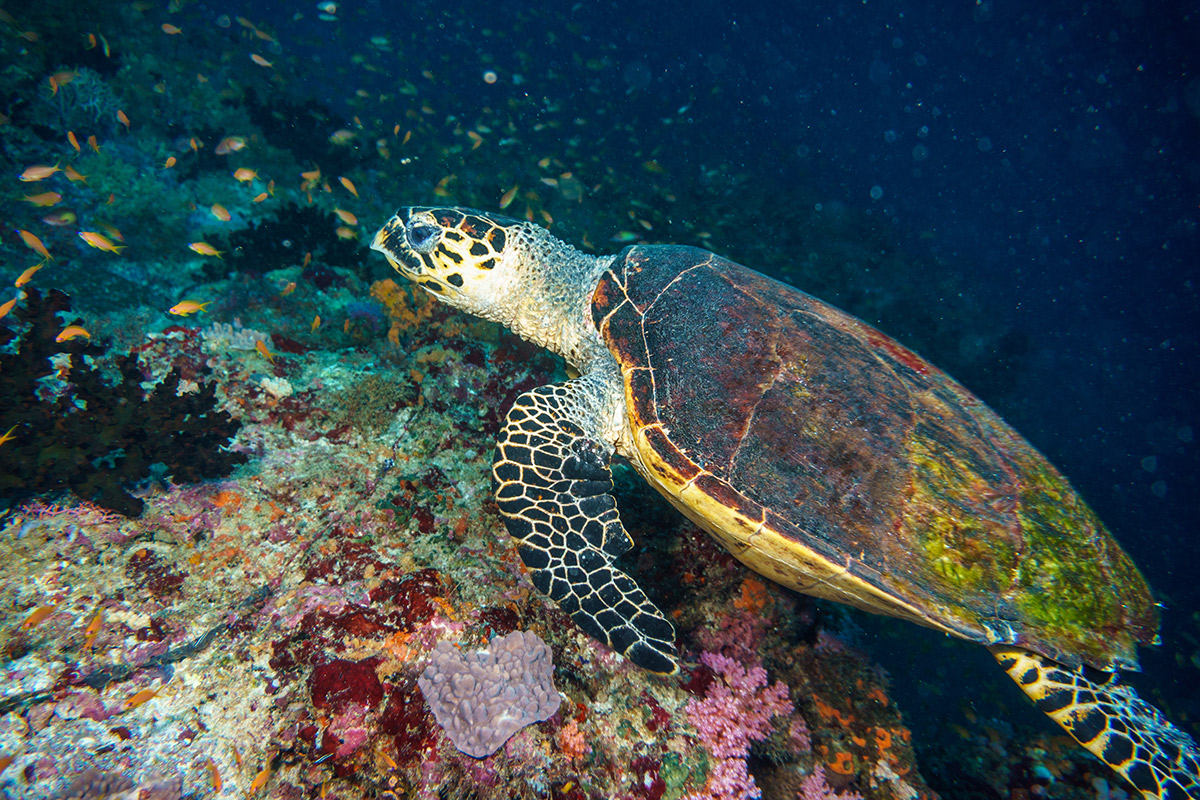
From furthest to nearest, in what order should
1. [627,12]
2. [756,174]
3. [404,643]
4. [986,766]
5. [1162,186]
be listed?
1. [627,12]
2. [1162,186]
3. [756,174]
4. [986,766]
5. [404,643]

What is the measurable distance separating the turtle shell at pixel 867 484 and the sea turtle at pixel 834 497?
1 cm

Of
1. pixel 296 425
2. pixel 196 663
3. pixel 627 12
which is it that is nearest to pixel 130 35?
pixel 296 425

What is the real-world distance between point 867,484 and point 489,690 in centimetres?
230

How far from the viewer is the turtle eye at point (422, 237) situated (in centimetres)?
385

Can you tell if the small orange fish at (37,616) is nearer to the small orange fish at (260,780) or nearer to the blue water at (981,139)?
the small orange fish at (260,780)

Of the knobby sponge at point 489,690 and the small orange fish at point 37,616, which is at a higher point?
the knobby sponge at point 489,690

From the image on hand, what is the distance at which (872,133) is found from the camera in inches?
1732

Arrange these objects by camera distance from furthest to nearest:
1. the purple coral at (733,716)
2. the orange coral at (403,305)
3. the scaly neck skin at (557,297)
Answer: the orange coral at (403,305) → the scaly neck skin at (557,297) → the purple coral at (733,716)

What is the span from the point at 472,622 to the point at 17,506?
8.14 feet

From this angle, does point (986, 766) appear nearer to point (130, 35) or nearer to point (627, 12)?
point (130, 35)

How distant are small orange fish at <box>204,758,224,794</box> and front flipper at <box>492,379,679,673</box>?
140cm

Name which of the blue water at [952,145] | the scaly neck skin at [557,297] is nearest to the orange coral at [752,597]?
the scaly neck skin at [557,297]

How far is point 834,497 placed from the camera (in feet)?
8.27

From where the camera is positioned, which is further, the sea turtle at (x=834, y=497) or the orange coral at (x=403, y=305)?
the orange coral at (x=403, y=305)
